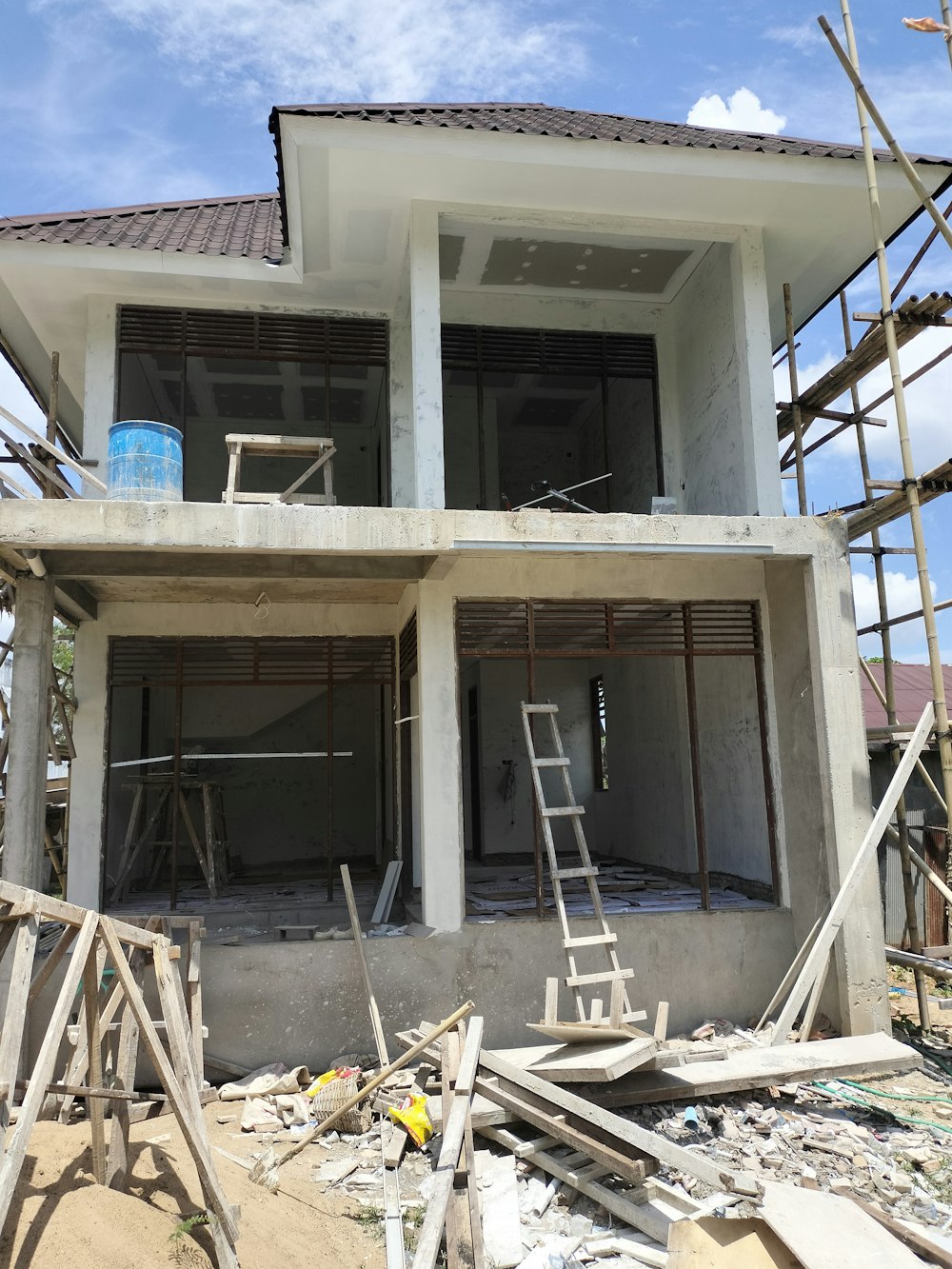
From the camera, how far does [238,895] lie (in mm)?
10594

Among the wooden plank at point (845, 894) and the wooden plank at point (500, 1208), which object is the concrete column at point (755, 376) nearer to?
the wooden plank at point (845, 894)

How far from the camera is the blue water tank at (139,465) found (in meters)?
6.95

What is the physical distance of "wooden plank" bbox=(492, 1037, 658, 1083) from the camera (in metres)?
5.33

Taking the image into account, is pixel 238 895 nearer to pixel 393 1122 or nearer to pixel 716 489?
pixel 393 1122

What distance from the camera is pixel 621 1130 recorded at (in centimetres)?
497

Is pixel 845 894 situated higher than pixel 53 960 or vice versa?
pixel 53 960

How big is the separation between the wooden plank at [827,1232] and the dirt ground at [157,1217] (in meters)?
1.98

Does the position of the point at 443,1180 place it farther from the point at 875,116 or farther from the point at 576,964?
the point at 875,116

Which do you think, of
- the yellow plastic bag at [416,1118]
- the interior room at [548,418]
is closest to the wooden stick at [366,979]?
the yellow plastic bag at [416,1118]

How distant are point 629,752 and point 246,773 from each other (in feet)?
20.4

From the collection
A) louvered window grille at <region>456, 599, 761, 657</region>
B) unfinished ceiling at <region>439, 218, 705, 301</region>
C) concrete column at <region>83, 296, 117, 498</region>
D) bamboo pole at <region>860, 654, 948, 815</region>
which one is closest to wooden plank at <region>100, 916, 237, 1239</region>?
louvered window grille at <region>456, 599, 761, 657</region>

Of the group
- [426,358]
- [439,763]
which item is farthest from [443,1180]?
[426,358]

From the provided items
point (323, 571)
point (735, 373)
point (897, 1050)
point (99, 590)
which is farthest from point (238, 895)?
point (735, 373)

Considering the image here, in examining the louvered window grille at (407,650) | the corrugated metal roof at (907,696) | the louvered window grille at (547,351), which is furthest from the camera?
the corrugated metal roof at (907,696)
